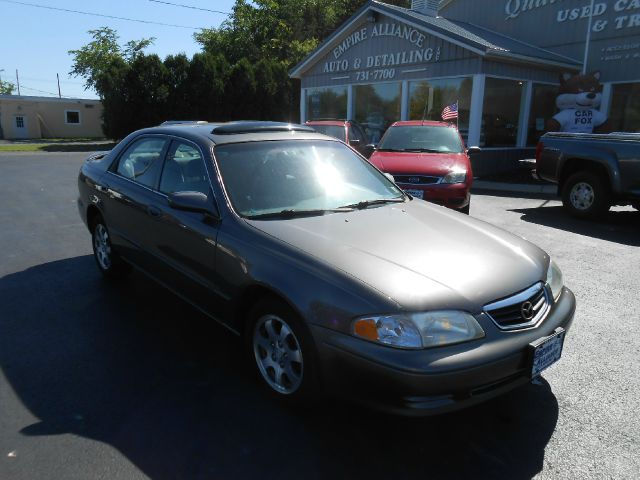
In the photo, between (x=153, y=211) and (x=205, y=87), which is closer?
(x=153, y=211)

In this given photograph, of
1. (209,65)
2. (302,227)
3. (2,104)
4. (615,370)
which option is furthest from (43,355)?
(2,104)

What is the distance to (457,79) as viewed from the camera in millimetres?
14719

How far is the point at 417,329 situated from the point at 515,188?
11.1 m

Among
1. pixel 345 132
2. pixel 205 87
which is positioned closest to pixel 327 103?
pixel 345 132

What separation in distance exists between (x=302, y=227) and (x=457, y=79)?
13.1 metres

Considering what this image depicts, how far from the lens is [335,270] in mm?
2611

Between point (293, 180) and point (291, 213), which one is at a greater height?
point (293, 180)

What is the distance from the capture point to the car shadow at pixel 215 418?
2488mm

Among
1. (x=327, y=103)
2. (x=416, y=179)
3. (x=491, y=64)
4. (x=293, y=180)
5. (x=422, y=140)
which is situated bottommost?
(x=416, y=179)

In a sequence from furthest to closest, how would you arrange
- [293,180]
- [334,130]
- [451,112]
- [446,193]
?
[451,112], [334,130], [446,193], [293,180]

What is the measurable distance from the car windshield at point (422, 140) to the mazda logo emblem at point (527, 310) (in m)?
6.37

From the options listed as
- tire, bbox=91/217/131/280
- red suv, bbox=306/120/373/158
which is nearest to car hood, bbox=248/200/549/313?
tire, bbox=91/217/131/280

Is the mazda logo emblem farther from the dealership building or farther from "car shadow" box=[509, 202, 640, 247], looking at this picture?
the dealership building

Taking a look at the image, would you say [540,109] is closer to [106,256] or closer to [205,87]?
[106,256]
